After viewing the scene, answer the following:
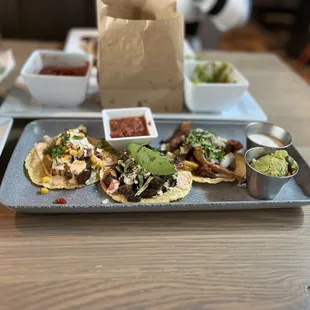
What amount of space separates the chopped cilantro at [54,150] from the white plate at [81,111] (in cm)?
35

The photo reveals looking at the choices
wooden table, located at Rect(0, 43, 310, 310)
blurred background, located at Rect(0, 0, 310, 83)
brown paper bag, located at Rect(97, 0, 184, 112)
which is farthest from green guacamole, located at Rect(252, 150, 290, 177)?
blurred background, located at Rect(0, 0, 310, 83)

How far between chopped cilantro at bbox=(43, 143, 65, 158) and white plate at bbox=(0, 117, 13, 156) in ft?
0.54

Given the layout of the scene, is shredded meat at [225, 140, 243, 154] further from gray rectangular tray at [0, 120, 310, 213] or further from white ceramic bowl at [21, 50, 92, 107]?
white ceramic bowl at [21, 50, 92, 107]

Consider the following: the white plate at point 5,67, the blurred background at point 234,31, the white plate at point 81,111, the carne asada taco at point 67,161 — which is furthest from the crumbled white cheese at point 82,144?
the blurred background at point 234,31

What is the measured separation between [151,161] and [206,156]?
0.81ft

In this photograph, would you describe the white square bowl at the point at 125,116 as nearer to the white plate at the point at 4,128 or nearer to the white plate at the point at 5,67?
the white plate at the point at 4,128

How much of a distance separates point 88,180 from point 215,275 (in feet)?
1.68

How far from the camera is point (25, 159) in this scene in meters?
1.41

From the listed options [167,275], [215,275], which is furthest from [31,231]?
[215,275]

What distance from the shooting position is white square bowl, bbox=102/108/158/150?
1429 millimetres

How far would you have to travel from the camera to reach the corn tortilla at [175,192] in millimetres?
1249

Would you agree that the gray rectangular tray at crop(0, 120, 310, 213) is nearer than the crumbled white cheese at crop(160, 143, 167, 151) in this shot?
Yes

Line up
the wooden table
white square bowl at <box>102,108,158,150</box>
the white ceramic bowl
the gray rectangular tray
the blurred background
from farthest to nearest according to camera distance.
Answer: the blurred background → the white ceramic bowl → white square bowl at <box>102,108,158,150</box> → the gray rectangular tray → the wooden table

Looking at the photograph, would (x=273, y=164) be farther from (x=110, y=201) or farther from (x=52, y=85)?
(x=52, y=85)
